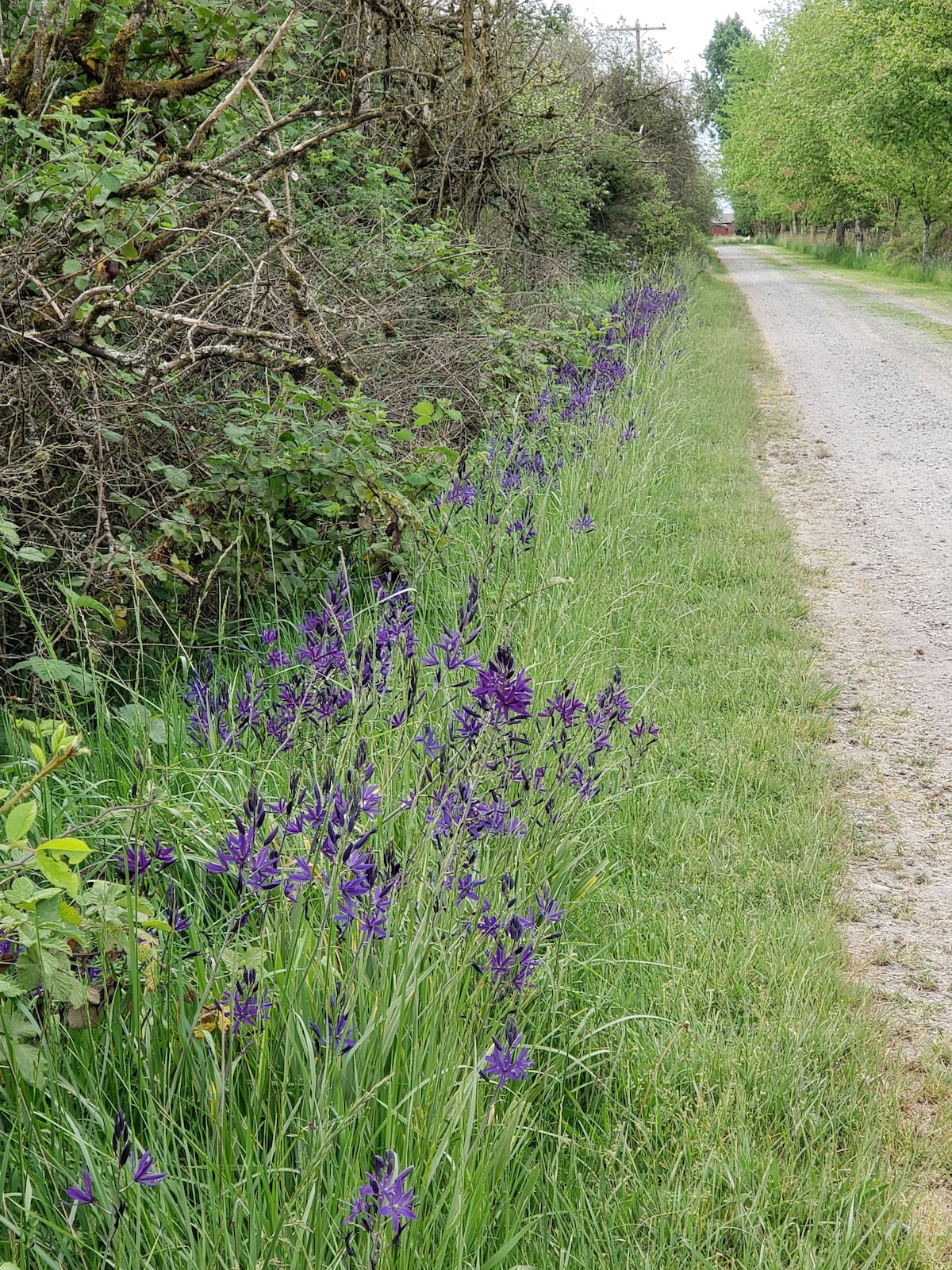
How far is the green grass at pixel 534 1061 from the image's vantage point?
157 centimetres

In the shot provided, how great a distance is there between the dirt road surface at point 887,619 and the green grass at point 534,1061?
0.64 ft

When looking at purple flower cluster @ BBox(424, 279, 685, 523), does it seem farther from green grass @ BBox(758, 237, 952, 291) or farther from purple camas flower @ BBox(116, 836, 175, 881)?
green grass @ BBox(758, 237, 952, 291)

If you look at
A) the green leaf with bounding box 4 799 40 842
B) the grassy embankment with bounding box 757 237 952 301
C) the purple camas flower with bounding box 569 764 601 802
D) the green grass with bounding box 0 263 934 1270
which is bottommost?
the green grass with bounding box 0 263 934 1270

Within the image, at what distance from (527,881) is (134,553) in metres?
1.60

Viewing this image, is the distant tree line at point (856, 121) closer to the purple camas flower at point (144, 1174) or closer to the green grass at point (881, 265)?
the green grass at point (881, 265)

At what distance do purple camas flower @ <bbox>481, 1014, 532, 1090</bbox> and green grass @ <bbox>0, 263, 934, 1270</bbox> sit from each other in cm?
4

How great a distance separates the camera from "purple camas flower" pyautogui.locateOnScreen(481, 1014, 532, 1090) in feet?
5.78

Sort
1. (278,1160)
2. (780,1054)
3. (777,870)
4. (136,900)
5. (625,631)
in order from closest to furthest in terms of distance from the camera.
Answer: (278,1160) → (136,900) → (780,1054) → (777,870) → (625,631)

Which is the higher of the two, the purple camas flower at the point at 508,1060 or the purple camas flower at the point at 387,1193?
the purple camas flower at the point at 387,1193

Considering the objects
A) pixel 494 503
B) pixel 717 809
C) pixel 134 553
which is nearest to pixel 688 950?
pixel 717 809

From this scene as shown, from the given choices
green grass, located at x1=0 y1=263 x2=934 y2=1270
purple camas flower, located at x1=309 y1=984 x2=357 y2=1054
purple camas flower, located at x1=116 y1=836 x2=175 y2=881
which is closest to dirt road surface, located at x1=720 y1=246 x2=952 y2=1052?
green grass, located at x1=0 y1=263 x2=934 y2=1270

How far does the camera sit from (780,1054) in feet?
7.77

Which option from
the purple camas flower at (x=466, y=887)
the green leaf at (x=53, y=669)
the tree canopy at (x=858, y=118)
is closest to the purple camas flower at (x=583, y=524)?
the green leaf at (x=53, y=669)

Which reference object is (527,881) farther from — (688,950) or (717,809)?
(717,809)
